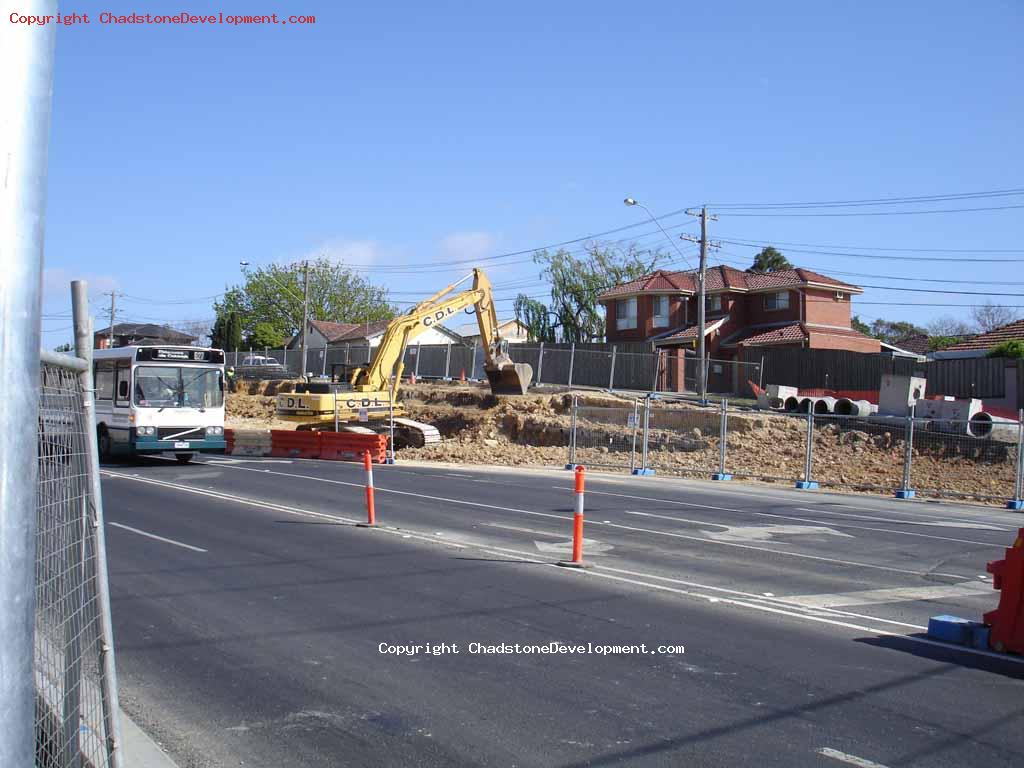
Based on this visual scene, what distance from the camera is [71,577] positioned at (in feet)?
13.6

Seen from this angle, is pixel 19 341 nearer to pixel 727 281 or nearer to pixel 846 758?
pixel 846 758

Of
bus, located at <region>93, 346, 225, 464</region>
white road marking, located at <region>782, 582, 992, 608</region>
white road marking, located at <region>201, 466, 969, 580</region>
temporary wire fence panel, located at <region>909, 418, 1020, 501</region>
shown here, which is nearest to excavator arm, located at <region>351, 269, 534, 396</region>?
bus, located at <region>93, 346, 225, 464</region>

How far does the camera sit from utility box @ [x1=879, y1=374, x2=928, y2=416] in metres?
28.3

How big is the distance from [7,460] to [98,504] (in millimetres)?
1328

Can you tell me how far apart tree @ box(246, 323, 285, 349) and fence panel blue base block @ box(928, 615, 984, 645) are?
3453 inches

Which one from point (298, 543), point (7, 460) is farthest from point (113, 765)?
point (298, 543)

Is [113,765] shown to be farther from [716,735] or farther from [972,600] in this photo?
[972,600]

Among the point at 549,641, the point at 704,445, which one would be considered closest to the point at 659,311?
the point at 704,445

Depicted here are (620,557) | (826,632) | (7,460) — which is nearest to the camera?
(7,460)

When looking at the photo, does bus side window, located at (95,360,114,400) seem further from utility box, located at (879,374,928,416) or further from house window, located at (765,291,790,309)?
house window, located at (765,291,790,309)

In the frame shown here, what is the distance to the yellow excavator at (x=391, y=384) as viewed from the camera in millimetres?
29656

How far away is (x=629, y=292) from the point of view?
5669cm

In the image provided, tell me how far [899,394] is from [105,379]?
925 inches

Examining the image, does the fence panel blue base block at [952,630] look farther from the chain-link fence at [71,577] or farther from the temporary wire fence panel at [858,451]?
the temporary wire fence panel at [858,451]
